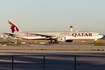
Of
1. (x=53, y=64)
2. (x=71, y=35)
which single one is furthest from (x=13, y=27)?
(x=53, y=64)

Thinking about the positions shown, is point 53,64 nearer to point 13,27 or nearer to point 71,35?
point 71,35

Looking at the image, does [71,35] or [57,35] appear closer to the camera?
[71,35]

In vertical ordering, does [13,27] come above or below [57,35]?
above

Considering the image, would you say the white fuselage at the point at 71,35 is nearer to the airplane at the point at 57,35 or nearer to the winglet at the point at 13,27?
the airplane at the point at 57,35

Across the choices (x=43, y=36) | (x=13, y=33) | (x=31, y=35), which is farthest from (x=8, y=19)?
(x=43, y=36)

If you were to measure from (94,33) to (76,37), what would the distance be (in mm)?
6591

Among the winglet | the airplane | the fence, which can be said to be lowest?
the fence

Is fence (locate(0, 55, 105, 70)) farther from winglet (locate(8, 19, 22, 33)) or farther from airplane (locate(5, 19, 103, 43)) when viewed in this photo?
winglet (locate(8, 19, 22, 33))

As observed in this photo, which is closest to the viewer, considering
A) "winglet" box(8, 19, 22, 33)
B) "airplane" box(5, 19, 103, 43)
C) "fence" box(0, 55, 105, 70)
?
"fence" box(0, 55, 105, 70)

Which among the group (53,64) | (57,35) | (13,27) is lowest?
(53,64)

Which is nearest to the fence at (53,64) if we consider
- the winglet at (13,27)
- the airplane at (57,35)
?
the airplane at (57,35)

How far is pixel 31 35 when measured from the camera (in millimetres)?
74188

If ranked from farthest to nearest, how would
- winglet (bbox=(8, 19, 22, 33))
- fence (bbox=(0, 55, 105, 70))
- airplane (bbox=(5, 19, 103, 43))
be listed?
winglet (bbox=(8, 19, 22, 33)) → airplane (bbox=(5, 19, 103, 43)) → fence (bbox=(0, 55, 105, 70))

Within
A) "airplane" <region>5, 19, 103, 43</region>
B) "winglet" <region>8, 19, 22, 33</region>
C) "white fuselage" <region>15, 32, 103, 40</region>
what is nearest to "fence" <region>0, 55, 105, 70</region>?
"airplane" <region>5, 19, 103, 43</region>
